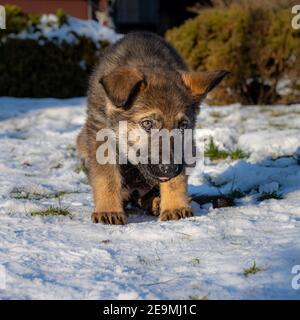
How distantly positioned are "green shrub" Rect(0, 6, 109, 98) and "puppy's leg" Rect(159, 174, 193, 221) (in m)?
7.62

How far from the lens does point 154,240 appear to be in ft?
11.6

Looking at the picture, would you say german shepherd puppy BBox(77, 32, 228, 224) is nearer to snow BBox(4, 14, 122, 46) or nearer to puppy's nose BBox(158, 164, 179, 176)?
puppy's nose BBox(158, 164, 179, 176)

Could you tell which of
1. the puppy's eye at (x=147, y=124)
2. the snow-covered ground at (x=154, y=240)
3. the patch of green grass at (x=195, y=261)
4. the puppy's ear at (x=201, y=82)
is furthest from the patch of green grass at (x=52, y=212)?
the patch of green grass at (x=195, y=261)

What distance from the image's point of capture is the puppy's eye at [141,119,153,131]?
3.87 meters

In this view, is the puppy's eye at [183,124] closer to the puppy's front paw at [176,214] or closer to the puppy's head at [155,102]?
the puppy's head at [155,102]

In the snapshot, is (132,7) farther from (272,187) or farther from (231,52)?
(272,187)

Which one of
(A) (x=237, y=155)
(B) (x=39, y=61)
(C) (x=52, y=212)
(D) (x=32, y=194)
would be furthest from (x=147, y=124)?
(B) (x=39, y=61)

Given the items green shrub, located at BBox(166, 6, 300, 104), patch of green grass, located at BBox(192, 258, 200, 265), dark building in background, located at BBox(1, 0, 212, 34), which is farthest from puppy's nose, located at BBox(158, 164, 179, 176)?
dark building in background, located at BBox(1, 0, 212, 34)

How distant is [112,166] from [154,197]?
489 millimetres

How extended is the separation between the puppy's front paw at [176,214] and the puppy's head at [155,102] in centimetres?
31

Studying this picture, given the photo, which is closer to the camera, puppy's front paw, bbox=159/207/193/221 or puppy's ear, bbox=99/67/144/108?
puppy's ear, bbox=99/67/144/108

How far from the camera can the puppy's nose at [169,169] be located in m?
3.71

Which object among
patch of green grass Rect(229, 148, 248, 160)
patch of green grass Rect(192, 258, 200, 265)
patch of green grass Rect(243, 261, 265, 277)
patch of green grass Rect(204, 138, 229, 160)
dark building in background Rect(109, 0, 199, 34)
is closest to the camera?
patch of green grass Rect(243, 261, 265, 277)
